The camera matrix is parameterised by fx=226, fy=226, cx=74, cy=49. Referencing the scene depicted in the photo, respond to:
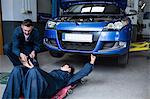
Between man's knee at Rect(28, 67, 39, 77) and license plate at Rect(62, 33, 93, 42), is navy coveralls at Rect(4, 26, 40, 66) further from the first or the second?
man's knee at Rect(28, 67, 39, 77)

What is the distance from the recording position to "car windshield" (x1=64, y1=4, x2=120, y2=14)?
160 inches

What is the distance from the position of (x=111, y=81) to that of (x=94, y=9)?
1.58m

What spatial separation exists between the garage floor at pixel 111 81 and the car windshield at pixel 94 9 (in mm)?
956

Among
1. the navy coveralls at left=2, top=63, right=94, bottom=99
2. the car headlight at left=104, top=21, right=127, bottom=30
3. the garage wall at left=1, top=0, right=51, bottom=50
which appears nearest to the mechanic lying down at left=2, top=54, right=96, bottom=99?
the navy coveralls at left=2, top=63, right=94, bottom=99

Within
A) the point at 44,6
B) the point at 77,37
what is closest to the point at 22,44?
the point at 77,37

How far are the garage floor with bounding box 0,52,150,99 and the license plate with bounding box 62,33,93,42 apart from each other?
546 mm

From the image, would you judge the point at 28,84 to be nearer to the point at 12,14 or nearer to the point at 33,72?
the point at 33,72

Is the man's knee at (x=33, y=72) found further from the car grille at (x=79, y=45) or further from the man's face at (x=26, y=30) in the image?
the car grille at (x=79, y=45)

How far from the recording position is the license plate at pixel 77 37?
3352 millimetres

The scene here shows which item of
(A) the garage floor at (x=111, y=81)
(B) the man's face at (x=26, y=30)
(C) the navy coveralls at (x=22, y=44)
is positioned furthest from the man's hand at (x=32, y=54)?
(A) the garage floor at (x=111, y=81)

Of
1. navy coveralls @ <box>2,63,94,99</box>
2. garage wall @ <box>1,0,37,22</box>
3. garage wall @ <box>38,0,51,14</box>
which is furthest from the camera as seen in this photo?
garage wall @ <box>38,0,51,14</box>

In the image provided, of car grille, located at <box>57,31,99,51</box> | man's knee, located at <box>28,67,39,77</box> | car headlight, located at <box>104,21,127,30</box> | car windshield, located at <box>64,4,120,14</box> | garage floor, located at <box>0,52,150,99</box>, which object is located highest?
car windshield, located at <box>64,4,120,14</box>

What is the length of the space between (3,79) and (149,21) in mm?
8992

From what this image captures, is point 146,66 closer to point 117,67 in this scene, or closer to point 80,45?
point 117,67
